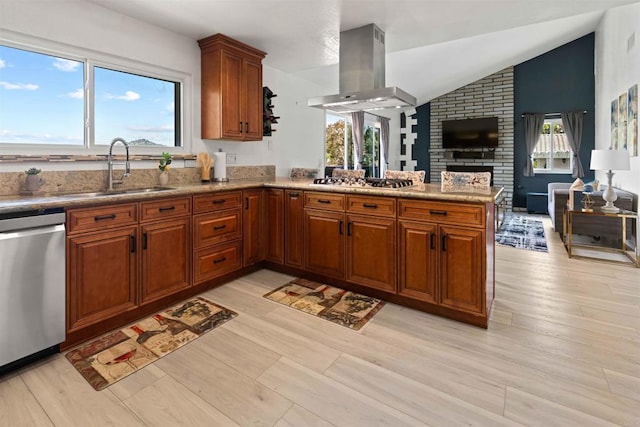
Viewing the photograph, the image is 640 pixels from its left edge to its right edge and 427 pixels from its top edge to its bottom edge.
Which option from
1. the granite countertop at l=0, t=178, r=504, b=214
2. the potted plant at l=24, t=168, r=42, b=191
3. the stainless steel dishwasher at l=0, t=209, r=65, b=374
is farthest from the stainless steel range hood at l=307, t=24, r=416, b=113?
the stainless steel dishwasher at l=0, t=209, r=65, b=374

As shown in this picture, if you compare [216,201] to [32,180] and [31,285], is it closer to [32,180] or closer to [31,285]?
[32,180]

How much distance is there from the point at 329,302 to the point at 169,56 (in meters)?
2.63

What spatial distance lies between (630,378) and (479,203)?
3.80ft

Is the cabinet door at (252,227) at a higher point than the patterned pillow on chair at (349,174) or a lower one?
lower

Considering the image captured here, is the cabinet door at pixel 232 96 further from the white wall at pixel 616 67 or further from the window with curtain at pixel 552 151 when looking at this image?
the window with curtain at pixel 552 151

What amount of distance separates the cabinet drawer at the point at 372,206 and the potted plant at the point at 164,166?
1601 millimetres

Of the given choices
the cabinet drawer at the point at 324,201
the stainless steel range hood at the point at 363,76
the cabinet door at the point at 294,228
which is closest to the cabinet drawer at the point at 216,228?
the cabinet door at the point at 294,228

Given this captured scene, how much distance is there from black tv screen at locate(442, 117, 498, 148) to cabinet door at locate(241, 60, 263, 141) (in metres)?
6.40

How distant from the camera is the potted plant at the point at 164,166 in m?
3.00

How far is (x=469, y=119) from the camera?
8555 millimetres

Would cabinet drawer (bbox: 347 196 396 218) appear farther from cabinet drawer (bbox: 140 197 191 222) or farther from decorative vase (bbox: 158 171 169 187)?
decorative vase (bbox: 158 171 169 187)

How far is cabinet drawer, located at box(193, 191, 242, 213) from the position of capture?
2.81 m

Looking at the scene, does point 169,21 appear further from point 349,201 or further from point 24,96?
point 349,201

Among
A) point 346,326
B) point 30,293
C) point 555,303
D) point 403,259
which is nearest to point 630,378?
point 555,303
